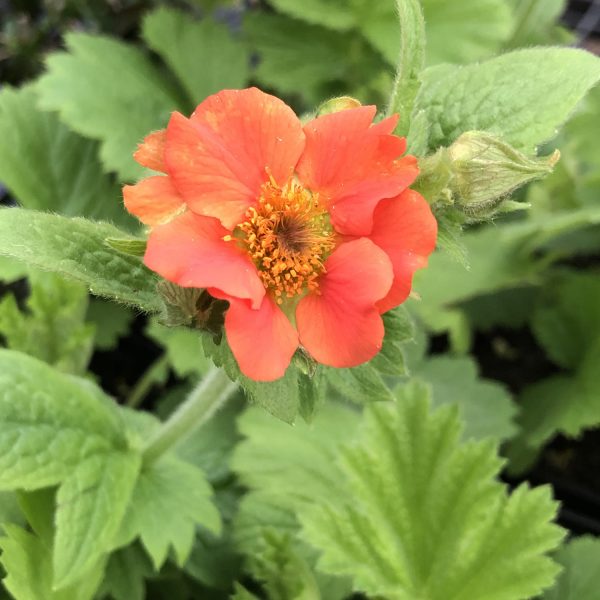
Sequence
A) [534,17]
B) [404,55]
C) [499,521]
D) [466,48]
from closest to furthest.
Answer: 1. [404,55]
2. [499,521]
3. [466,48]
4. [534,17]

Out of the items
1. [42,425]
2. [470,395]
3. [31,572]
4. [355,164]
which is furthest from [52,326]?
[470,395]

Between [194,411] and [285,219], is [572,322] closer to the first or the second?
[194,411]

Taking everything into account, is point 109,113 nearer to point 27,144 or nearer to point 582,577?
point 27,144

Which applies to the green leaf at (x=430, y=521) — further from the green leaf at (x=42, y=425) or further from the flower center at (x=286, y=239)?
the flower center at (x=286, y=239)

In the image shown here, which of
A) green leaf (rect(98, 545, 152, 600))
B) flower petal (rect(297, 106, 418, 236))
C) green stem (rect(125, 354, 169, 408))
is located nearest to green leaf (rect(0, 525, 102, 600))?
green leaf (rect(98, 545, 152, 600))

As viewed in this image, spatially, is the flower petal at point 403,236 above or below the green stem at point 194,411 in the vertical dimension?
above

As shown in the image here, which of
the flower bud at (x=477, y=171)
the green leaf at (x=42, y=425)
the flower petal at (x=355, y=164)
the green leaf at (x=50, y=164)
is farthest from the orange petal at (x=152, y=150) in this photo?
the green leaf at (x=50, y=164)

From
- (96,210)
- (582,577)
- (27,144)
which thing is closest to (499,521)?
(582,577)
